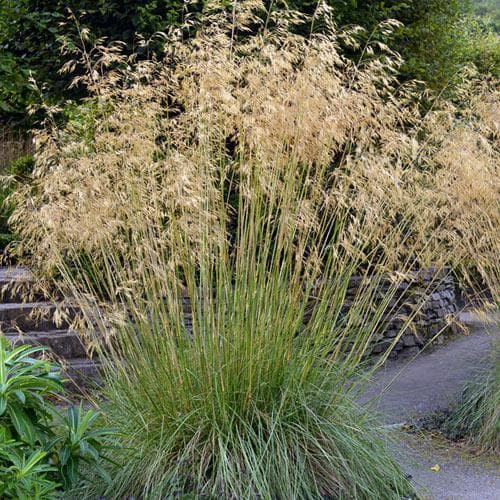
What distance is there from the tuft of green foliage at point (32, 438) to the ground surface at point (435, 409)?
1.77m

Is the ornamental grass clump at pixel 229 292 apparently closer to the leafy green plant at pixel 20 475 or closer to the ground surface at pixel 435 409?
the ground surface at pixel 435 409

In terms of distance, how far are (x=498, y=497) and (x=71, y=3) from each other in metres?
6.47

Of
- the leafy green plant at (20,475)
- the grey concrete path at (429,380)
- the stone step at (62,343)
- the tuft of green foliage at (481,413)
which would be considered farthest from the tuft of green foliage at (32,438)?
the stone step at (62,343)

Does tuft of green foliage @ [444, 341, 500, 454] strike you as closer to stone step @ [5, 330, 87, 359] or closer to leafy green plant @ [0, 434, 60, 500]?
stone step @ [5, 330, 87, 359]

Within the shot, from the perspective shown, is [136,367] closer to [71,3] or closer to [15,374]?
[15,374]

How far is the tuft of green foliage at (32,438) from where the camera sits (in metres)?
2.96

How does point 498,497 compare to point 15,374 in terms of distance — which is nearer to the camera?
point 15,374

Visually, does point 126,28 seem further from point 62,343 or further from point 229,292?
point 229,292

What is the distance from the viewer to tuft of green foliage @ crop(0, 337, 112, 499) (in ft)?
9.70

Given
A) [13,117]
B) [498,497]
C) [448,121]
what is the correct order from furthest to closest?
1. [13,117]
2. [448,121]
3. [498,497]

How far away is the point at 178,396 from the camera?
3.98 meters

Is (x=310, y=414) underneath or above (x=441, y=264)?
underneath

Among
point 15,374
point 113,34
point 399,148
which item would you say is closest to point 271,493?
point 15,374

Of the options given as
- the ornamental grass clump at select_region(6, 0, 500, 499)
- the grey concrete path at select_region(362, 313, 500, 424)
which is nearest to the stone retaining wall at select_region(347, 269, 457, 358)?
the grey concrete path at select_region(362, 313, 500, 424)
